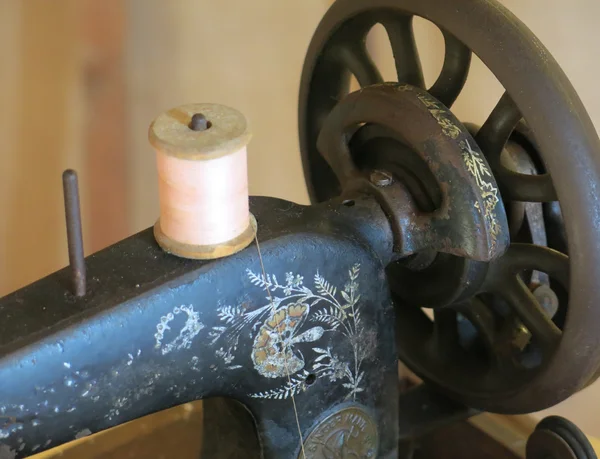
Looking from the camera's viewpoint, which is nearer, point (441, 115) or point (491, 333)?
point (441, 115)

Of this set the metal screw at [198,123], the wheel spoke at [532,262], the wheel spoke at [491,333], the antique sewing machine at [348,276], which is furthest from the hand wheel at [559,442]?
the metal screw at [198,123]

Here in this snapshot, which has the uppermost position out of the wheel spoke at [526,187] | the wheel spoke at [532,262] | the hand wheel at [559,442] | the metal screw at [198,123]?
the metal screw at [198,123]

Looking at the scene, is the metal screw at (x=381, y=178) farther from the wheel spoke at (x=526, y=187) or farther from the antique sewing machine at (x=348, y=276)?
the wheel spoke at (x=526, y=187)

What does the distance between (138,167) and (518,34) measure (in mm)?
1071

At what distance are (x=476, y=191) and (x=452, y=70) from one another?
207mm

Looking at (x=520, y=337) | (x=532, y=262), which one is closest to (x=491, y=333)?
(x=520, y=337)

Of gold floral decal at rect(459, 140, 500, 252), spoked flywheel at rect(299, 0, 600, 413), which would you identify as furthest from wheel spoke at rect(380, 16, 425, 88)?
gold floral decal at rect(459, 140, 500, 252)

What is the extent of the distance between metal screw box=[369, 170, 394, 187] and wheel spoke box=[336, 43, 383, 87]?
0.20 meters

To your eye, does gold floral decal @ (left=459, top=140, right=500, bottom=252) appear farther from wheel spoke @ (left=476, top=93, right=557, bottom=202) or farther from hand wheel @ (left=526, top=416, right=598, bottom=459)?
hand wheel @ (left=526, top=416, right=598, bottom=459)

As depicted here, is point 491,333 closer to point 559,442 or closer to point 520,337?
point 520,337

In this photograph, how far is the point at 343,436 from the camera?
3.44 feet

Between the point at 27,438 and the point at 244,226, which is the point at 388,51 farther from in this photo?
the point at 27,438

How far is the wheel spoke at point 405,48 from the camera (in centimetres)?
111

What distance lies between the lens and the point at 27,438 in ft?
2.71
